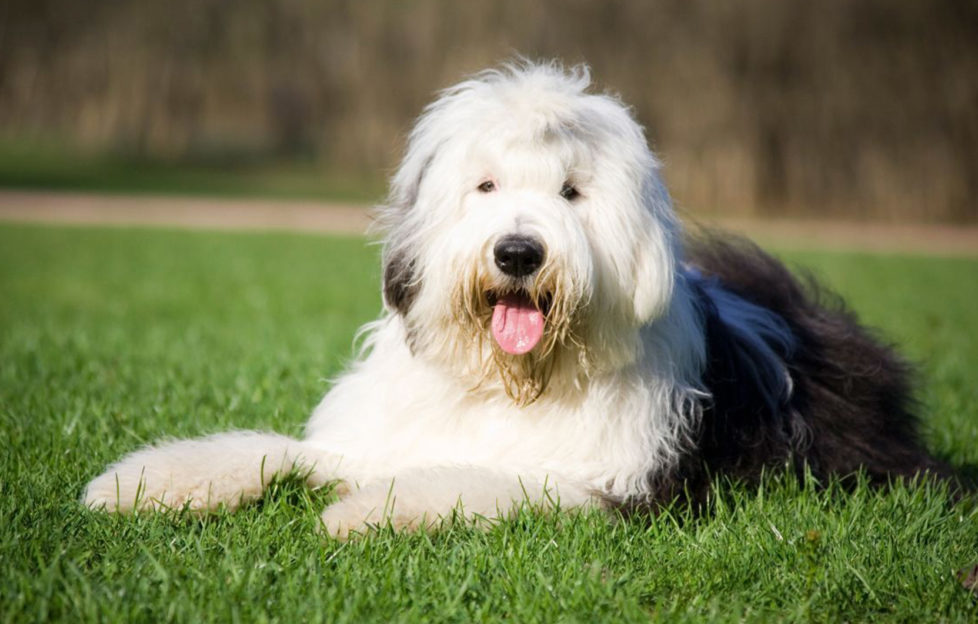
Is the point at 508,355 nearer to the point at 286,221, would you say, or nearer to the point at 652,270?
the point at 652,270

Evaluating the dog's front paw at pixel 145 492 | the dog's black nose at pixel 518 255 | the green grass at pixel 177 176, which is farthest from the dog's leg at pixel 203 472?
the green grass at pixel 177 176

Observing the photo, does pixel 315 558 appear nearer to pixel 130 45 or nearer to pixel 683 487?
pixel 683 487

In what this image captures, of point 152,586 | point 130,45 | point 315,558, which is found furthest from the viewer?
point 130,45

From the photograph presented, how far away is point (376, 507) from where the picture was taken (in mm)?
3312

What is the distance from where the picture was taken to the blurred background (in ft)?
69.9

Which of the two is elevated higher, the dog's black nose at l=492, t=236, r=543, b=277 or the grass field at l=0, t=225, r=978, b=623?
the dog's black nose at l=492, t=236, r=543, b=277

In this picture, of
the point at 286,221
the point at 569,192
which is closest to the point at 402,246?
the point at 569,192

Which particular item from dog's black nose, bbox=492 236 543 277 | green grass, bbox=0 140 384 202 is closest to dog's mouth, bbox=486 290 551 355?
A: dog's black nose, bbox=492 236 543 277

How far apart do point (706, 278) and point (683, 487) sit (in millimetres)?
1205

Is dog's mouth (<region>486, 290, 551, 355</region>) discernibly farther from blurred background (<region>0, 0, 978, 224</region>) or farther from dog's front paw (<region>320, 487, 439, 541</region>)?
blurred background (<region>0, 0, 978, 224</region>)

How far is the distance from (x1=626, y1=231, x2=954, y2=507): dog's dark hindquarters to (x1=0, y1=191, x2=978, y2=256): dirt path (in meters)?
12.4

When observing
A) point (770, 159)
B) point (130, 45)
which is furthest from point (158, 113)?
point (770, 159)

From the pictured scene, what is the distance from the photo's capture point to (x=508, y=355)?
3.51 m

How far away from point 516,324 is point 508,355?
0.12 meters
